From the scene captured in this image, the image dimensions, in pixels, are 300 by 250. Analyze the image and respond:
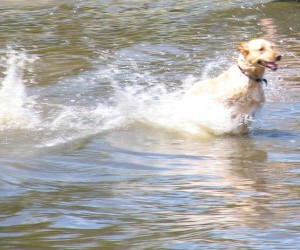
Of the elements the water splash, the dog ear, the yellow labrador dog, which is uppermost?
the dog ear

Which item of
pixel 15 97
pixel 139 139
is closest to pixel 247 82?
pixel 139 139

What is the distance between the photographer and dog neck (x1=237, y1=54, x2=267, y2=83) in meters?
9.09

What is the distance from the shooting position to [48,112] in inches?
400

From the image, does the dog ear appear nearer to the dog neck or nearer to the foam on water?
the dog neck

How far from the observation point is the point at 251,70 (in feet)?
29.9

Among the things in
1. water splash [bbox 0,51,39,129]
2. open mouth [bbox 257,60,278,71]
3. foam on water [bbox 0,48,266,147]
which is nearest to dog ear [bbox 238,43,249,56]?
open mouth [bbox 257,60,278,71]

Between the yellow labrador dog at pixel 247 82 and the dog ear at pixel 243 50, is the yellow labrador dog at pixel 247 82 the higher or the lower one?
the lower one

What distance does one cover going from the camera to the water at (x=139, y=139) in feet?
19.2

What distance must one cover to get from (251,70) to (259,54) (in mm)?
195

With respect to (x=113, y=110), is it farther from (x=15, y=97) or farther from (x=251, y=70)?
(x=251, y=70)

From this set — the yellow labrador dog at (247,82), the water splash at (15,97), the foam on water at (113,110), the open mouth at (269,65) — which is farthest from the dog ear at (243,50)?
the water splash at (15,97)

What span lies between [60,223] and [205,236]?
0.90 metres

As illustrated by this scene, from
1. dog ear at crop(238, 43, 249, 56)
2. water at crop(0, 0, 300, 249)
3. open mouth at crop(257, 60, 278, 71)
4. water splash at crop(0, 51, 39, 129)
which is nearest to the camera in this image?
water at crop(0, 0, 300, 249)

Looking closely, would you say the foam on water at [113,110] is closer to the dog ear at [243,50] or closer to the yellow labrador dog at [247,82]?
the yellow labrador dog at [247,82]
